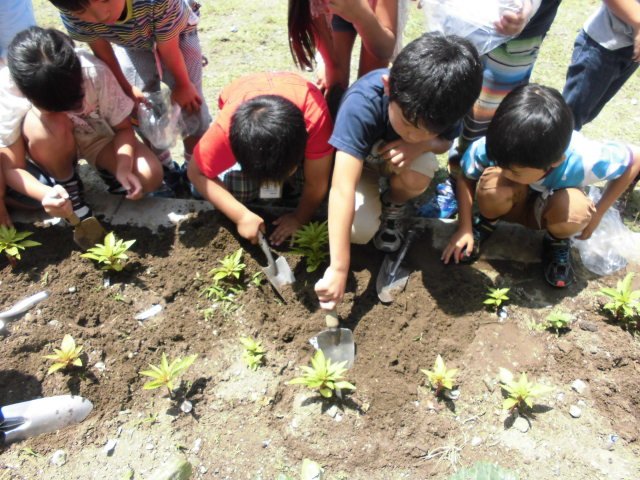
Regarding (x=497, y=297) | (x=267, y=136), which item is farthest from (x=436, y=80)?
(x=497, y=297)

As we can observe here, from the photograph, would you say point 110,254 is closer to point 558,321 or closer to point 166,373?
point 166,373

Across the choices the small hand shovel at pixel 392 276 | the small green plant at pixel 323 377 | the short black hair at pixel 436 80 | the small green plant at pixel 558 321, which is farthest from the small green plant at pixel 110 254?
the small green plant at pixel 558 321

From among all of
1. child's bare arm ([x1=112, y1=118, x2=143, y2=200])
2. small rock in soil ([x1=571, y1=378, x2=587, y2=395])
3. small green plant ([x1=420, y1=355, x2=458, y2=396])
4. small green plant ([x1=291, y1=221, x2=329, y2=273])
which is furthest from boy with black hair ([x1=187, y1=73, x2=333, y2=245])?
small rock in soil ([x1=571, y1=378, x2=587, y2=395])

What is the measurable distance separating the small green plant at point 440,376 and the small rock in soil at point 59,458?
56.9 inches

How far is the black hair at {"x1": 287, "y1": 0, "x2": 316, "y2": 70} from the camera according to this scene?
2523 millimetres

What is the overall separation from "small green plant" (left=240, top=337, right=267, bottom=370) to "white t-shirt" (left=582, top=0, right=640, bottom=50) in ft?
7.44

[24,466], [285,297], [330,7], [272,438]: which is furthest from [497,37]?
[24,466]

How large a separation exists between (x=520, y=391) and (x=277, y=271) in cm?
120

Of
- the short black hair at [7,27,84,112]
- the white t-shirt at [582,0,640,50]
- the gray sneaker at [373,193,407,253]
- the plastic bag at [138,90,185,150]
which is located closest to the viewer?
the short black hair at [7,27,84,112]

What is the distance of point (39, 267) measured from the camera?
8.61 feet

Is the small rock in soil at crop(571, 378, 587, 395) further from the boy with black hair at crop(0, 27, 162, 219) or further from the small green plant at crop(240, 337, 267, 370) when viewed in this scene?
the boy with black hair at crop(0, 27, 162, 219)

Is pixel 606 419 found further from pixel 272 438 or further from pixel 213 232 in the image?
pixel 213 232

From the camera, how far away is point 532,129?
2074 mm

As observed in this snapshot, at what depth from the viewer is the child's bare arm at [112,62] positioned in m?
2.69
